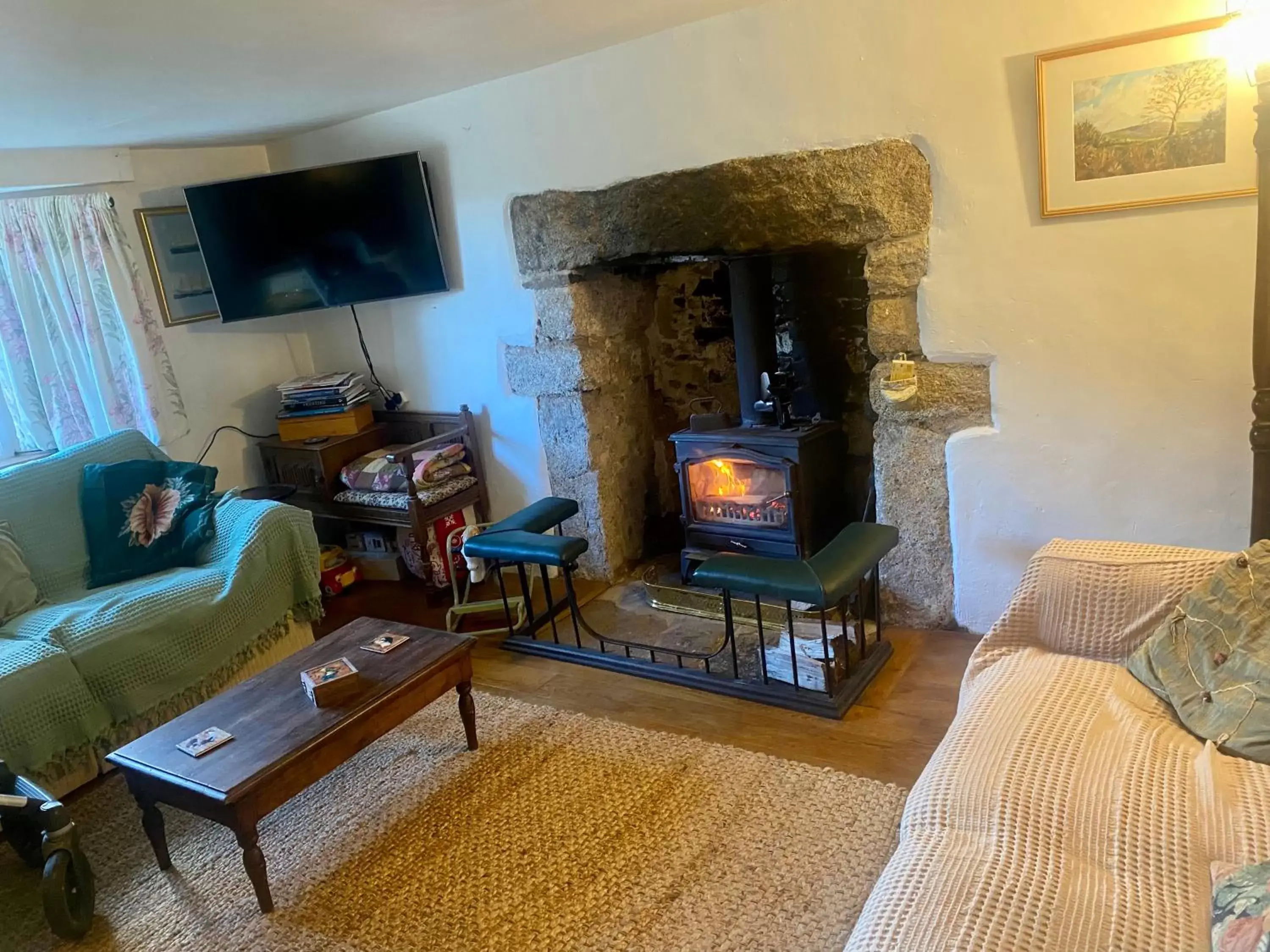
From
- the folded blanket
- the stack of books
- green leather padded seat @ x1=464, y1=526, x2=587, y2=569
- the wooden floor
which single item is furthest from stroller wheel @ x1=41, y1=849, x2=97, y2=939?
the stack of books

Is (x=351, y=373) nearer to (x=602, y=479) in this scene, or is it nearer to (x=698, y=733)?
(x=602, y=479)

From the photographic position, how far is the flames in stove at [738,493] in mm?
3178

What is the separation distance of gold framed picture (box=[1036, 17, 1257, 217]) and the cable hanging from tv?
280 centimetres

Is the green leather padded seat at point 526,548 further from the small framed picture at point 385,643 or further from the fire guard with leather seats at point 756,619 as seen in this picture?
the small framed picture at point 385,643

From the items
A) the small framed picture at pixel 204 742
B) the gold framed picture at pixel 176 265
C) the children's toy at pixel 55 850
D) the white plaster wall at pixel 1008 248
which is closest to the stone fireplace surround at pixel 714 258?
the white plaster wall at pixel 1008 248

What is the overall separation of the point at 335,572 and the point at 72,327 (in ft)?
4.67

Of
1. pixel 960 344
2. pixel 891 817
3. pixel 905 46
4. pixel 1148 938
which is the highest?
pixel 905 46

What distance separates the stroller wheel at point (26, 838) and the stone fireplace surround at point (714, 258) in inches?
82.4

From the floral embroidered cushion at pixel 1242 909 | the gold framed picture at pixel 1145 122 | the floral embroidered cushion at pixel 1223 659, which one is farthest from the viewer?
the gold framed picture at pixel 1145 122

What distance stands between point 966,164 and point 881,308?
47cm

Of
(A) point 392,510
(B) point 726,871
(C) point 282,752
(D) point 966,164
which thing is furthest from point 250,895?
(D) point 966,164

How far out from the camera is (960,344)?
267 centimetres

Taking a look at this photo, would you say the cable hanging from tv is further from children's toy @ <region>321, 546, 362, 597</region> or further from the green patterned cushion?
the green patterned cushion

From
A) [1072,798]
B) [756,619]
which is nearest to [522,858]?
[1072,798]
